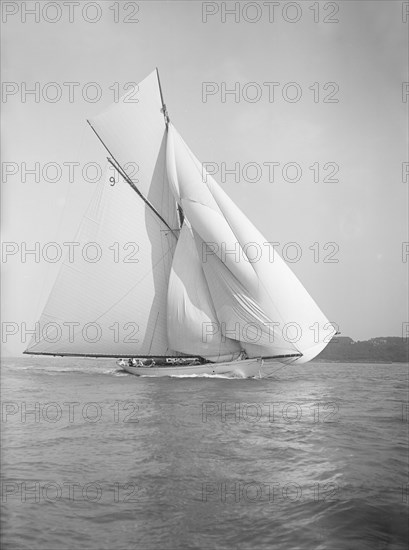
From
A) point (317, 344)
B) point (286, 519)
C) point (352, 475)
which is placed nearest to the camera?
point (286, 519)

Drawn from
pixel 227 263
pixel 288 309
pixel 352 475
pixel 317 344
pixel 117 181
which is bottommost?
pixel 352 475

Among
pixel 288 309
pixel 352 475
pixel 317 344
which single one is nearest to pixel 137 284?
pixel 288 309

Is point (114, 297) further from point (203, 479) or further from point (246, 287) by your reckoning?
point (203, 479)

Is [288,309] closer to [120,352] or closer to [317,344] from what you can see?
[317,344]

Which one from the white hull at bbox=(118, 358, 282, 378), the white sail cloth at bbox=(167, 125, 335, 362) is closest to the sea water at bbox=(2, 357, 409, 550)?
the white sail cloth at bbox=(167, 125, 335, 362)

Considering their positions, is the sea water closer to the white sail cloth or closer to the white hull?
the white sail cloth

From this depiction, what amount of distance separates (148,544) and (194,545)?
583 mm

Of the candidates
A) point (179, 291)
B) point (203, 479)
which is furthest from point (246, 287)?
point (203, 479)

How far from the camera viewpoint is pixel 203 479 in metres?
8.45

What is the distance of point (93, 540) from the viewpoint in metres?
5.79

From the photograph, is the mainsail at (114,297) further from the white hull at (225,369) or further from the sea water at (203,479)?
the sea water at (203,479)

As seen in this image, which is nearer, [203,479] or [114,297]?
[203,479]

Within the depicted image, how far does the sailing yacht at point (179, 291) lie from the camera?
3067 cm

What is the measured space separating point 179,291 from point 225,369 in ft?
21.8
